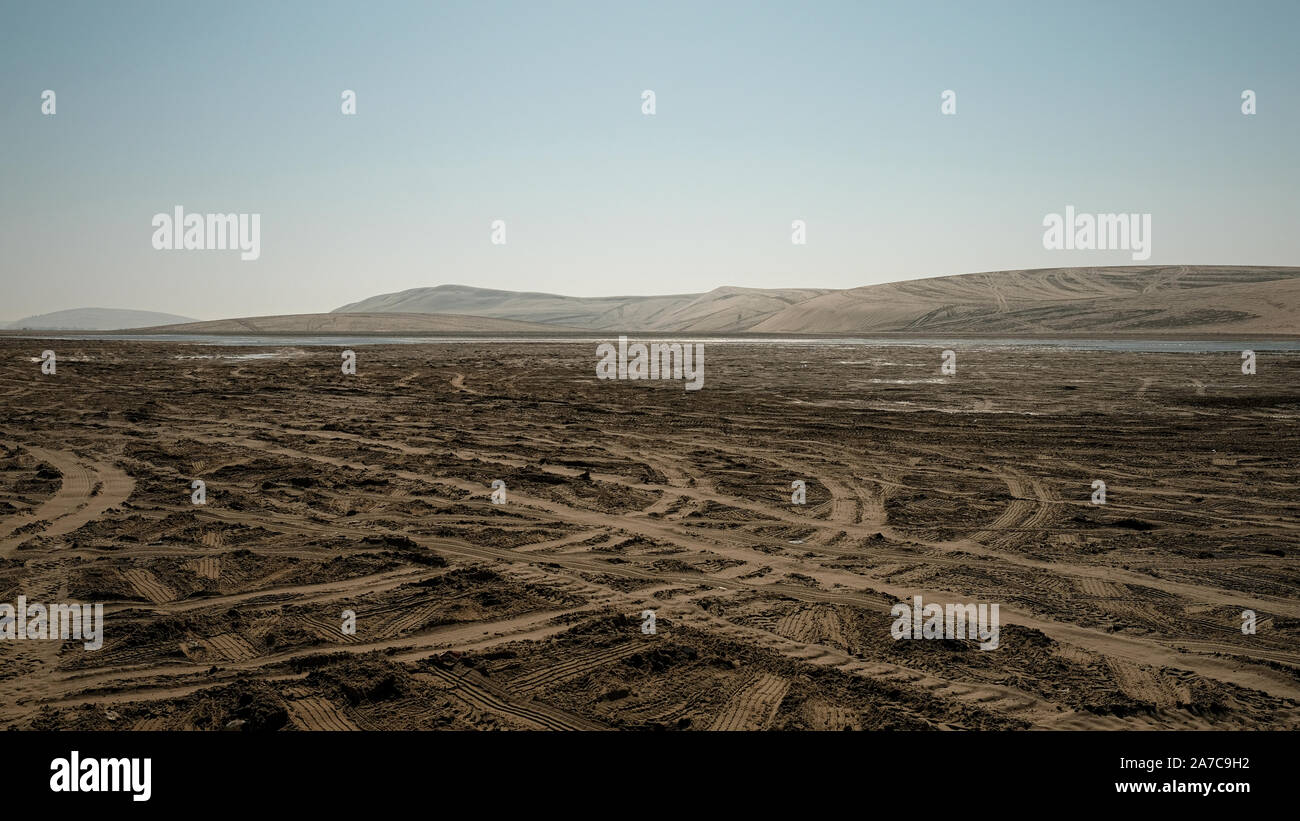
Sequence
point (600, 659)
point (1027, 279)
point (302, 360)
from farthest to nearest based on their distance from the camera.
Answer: point (1027, 279)
point (302, 360)
point (600, 659)

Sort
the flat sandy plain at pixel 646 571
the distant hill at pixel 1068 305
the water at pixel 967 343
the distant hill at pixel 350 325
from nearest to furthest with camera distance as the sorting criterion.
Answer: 1. the flat sandy plain at pixel 646 571
2. the water at pixel 967 343
3. the distant hill at pixel 1068 305
4. the distant hill at pixel 350 325

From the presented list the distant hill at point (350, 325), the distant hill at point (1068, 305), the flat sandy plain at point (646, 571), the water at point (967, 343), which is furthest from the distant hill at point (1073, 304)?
the flat sandy plain at point (646, 571)

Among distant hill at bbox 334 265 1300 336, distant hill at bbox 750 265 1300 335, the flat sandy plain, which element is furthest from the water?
the flat sandy plain

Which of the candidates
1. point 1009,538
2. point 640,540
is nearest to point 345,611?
point 640,540

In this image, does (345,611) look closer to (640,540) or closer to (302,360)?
(640,540)

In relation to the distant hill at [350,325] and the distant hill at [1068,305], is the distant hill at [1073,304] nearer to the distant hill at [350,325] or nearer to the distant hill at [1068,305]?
the distant hill at [1068,305]

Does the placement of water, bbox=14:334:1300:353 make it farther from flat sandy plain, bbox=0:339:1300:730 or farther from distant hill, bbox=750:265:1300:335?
flat sandy plain, bbox=0:339:1300:730

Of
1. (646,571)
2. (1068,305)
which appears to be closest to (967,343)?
(1068,305)

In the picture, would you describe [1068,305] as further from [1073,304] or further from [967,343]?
[967,343]
